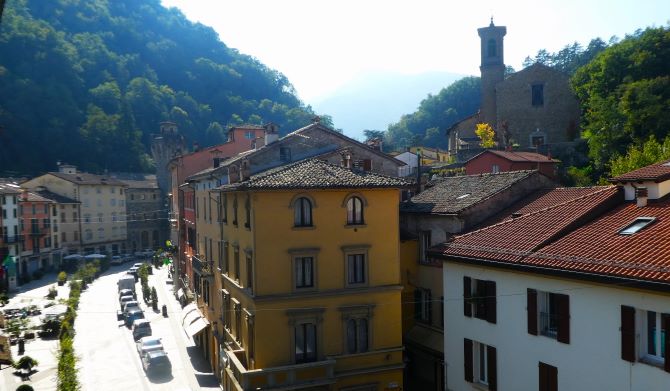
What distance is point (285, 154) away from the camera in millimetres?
29625

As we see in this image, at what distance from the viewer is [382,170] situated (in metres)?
31.9

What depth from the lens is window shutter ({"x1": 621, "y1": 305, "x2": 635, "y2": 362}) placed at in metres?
12.9

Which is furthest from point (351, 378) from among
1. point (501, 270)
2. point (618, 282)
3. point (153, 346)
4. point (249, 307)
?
point (153, 346)

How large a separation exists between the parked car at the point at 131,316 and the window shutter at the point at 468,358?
32884 mm

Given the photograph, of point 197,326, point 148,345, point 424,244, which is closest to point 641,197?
point 424,244

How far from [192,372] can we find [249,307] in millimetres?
12367

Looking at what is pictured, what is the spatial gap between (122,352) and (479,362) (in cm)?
2665

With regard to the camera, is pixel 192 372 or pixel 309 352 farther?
pixel 192 372

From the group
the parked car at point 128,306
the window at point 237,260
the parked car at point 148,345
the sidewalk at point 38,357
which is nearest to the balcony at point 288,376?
the window at point 237,260

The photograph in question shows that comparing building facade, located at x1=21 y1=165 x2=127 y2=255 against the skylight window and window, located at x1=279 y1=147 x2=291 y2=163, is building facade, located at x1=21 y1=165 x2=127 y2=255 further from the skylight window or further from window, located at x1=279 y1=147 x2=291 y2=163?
the skylight window

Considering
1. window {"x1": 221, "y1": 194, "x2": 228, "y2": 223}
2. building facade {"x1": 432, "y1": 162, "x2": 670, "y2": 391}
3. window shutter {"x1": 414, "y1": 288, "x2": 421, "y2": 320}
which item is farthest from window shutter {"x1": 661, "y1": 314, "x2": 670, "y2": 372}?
window {"x1": 221, "y1": 194, "x2": 228, "y2": 223}

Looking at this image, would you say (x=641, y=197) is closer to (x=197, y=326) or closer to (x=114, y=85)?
(x=197, y=326)

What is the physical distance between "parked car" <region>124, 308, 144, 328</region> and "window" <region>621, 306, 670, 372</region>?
39222mm

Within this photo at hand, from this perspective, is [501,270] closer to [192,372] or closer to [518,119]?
[192,372]
